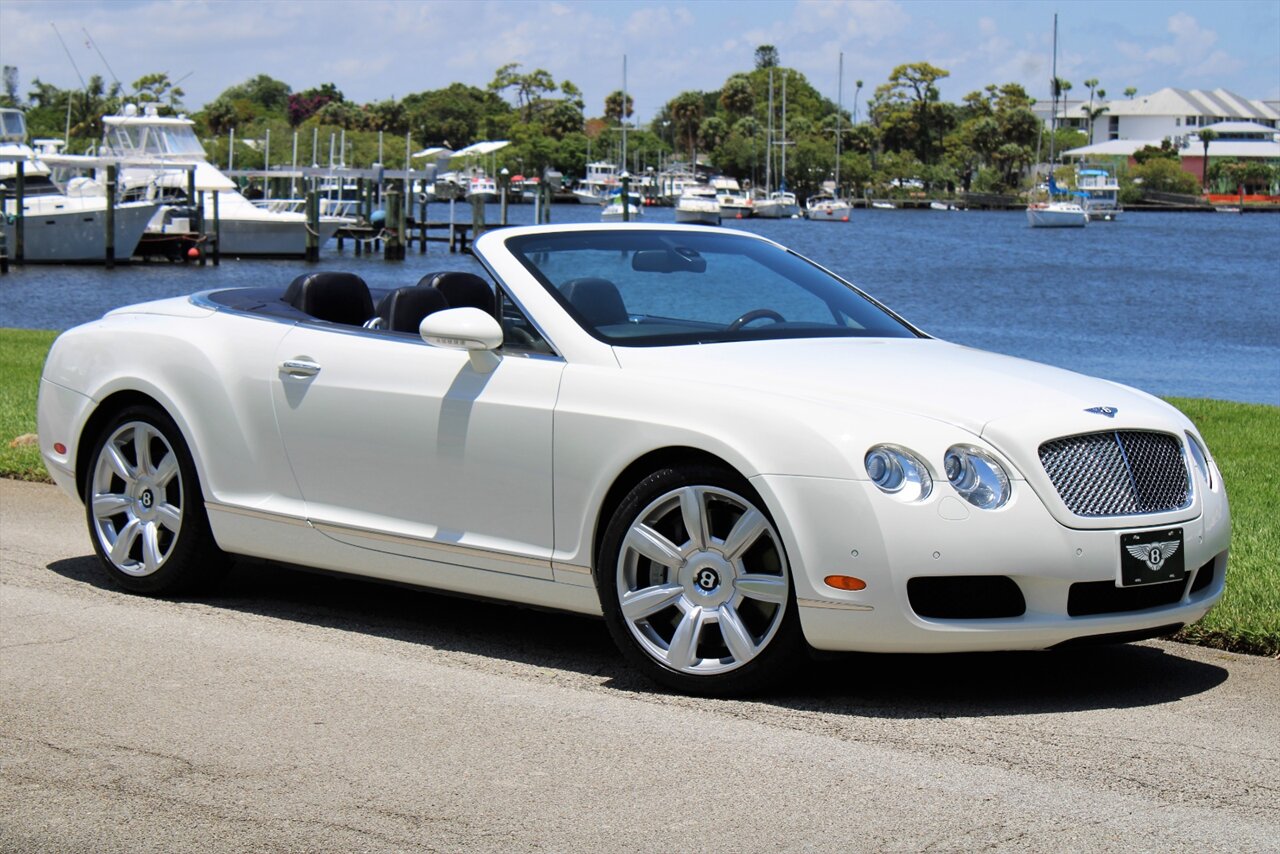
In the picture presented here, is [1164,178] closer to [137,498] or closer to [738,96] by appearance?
[738,96]

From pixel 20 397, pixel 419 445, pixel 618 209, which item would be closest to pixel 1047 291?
pixel 20 397

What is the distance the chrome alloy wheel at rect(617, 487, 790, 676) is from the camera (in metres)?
5.22

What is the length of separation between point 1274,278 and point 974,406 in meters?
63.3

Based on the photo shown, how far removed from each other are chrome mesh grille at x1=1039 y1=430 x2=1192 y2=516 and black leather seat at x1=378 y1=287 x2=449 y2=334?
8.29ft

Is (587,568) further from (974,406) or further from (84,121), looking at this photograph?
(84,121)

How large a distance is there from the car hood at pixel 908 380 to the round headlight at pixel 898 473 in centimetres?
16

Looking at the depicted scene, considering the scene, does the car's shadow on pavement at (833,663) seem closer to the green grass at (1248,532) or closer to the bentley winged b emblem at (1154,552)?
the green grass at (1248,532)

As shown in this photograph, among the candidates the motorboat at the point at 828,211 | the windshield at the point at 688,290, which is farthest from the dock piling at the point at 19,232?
the motorboat at the point at 828,211

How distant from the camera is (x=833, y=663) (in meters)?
5.89

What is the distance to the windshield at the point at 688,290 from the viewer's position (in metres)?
6.01

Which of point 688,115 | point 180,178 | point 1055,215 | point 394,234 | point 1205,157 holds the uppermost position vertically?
point 688,115

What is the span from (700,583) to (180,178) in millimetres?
59737

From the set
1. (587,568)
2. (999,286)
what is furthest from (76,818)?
(999,286)

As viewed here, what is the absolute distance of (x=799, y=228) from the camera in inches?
4500
